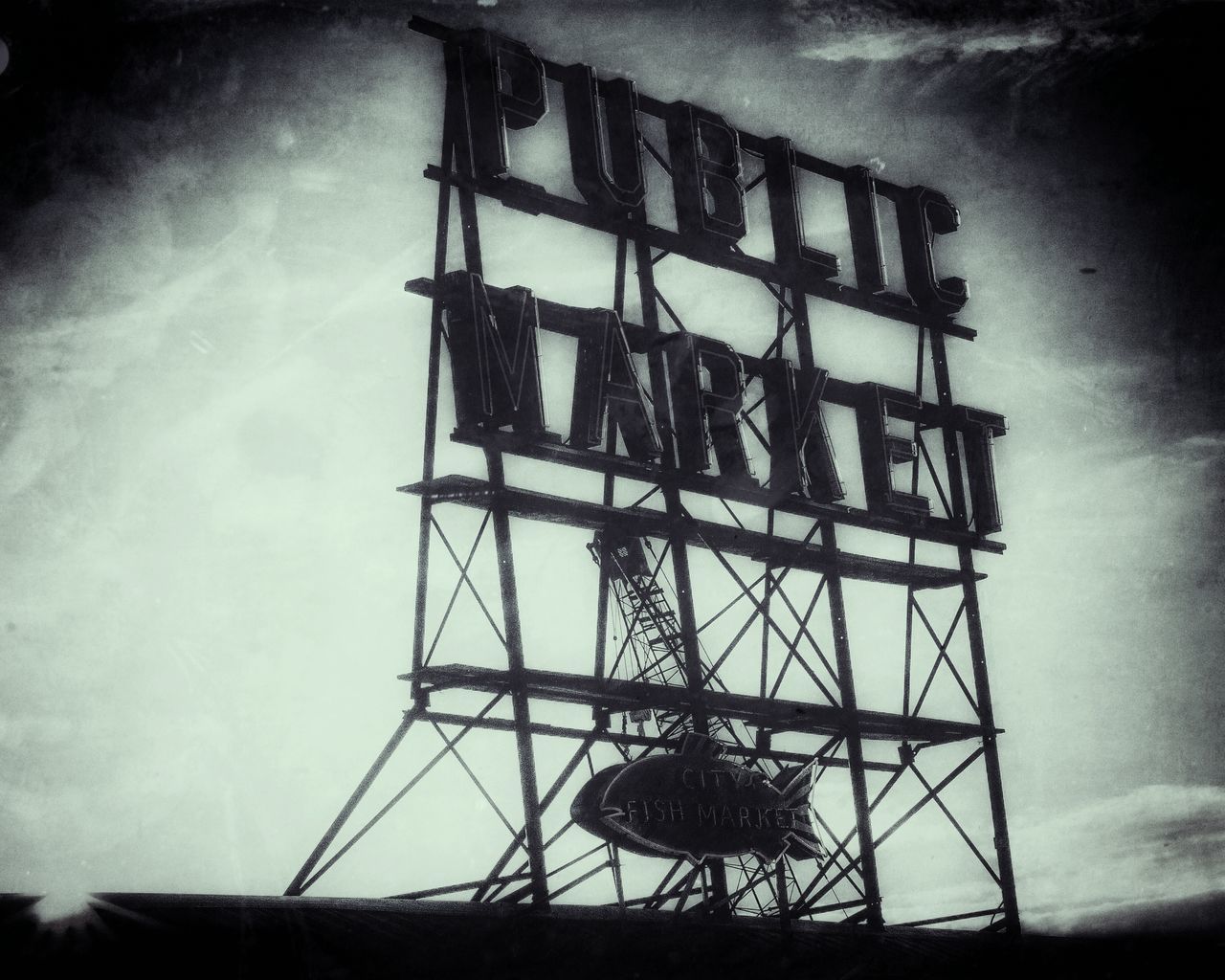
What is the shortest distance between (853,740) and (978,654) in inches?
113

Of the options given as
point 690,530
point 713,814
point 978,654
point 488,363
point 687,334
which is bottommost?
point 713,814

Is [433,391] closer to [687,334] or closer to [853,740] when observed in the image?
[687,334]

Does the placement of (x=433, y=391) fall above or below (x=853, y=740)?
above

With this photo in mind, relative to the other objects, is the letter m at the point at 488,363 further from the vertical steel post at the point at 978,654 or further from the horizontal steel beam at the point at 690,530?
the vertical steel post at the point at 978,654

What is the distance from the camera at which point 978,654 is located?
16688 millimetres

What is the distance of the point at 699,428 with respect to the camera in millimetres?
14445

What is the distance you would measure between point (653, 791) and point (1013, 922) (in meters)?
6.69

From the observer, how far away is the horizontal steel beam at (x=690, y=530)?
12.5 m

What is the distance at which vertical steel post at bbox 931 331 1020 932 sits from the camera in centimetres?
1580

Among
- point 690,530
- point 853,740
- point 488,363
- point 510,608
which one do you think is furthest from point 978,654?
point 488,363

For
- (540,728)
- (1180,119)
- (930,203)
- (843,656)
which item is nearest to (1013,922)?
(843,656)

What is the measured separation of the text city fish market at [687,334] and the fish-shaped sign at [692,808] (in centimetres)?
367

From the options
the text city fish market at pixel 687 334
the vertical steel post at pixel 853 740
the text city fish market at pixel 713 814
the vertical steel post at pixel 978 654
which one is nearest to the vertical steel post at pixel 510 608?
the text city fish market at pixel 687 334

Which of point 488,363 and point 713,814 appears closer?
point 713,814
